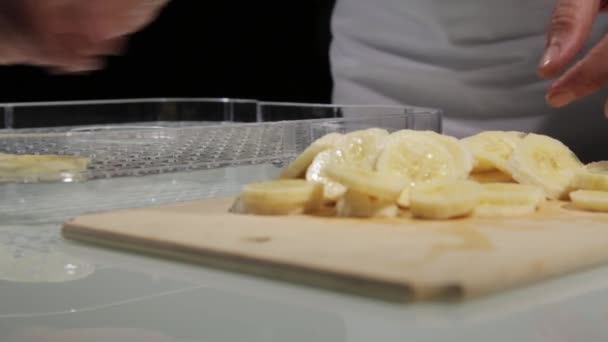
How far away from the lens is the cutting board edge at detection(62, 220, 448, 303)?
2.36 feet

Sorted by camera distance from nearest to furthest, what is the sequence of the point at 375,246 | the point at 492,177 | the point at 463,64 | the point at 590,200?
the point at 375,246, the point at 590,200, the point at 492,177, the point at 463,64

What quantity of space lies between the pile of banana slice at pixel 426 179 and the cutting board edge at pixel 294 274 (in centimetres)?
20

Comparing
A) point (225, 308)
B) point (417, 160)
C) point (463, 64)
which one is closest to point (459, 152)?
point (417, 160)

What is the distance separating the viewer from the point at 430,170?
121 centimetres

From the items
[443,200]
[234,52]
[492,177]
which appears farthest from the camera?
[234,52]

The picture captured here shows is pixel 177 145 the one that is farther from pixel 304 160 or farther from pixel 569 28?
pixel 569 28

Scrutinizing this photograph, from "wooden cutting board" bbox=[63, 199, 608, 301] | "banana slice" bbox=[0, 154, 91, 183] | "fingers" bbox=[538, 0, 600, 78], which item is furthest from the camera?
"fingers" bbox=[538, 0, 600, 78]

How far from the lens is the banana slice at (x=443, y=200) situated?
1.04 m

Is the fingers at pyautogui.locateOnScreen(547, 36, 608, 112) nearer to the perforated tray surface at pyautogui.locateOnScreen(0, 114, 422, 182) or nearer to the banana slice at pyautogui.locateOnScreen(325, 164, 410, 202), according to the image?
the perforated tray surface at pyautogui.locateOnScreen(0, 114, 422, 182)

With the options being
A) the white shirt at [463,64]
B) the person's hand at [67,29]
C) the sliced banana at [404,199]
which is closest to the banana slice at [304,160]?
the sliced banana at [404,199]

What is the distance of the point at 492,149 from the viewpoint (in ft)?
4.55

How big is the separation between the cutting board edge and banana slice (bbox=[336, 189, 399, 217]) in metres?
0.27

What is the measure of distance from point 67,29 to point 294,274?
1.02 feet

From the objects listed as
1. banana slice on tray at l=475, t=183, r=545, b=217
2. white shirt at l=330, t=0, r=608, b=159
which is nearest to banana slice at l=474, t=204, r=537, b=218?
banana slice on tray at l=475, t=183, r=545, b=217
